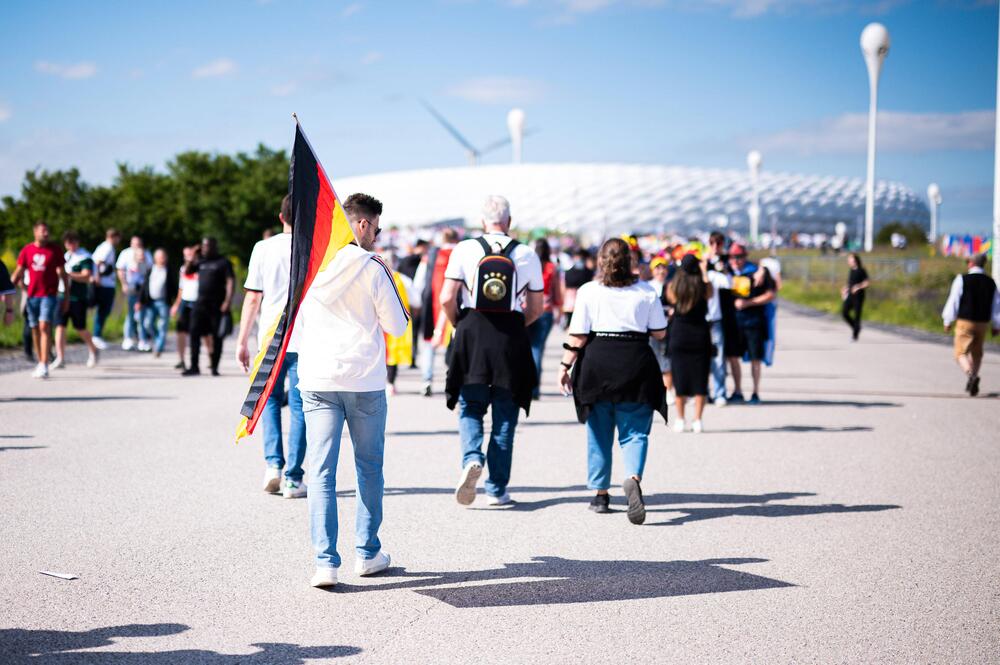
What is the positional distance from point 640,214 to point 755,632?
442 ft

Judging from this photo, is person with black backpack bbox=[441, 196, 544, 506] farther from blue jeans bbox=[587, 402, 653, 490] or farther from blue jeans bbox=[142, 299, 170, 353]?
blue jeans bbox=[142, 299, 170, 353]

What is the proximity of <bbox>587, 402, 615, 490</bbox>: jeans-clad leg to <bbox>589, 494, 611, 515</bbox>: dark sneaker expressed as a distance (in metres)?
0.07

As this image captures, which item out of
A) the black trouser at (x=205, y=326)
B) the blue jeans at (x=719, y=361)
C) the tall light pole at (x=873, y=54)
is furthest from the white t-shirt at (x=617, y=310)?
the tall light pole at (x=873, y=54)

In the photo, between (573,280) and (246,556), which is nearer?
(246,556)

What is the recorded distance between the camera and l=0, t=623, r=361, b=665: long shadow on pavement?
161 inches

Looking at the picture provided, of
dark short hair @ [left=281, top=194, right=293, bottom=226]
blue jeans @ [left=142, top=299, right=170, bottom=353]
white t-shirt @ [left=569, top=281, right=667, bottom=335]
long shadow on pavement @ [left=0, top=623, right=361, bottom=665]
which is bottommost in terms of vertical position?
long shadow on pavement @ [left=0, top=623, right=361, bottom=665]

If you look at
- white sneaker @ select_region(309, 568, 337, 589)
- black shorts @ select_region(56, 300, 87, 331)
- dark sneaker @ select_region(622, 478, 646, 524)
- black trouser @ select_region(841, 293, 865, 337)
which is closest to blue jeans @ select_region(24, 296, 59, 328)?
black shorts @ select_region(56, 300, 87, 331)

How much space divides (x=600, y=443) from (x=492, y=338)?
0.94 metres

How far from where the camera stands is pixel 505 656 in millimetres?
4211

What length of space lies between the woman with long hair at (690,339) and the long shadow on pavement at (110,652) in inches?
266

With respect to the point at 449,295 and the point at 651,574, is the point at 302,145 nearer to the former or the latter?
the point at 449,295

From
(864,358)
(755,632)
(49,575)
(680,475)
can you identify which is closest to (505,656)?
(755,632)

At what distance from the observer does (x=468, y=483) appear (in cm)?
682

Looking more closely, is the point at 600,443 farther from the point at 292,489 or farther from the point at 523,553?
the point at 292,489
